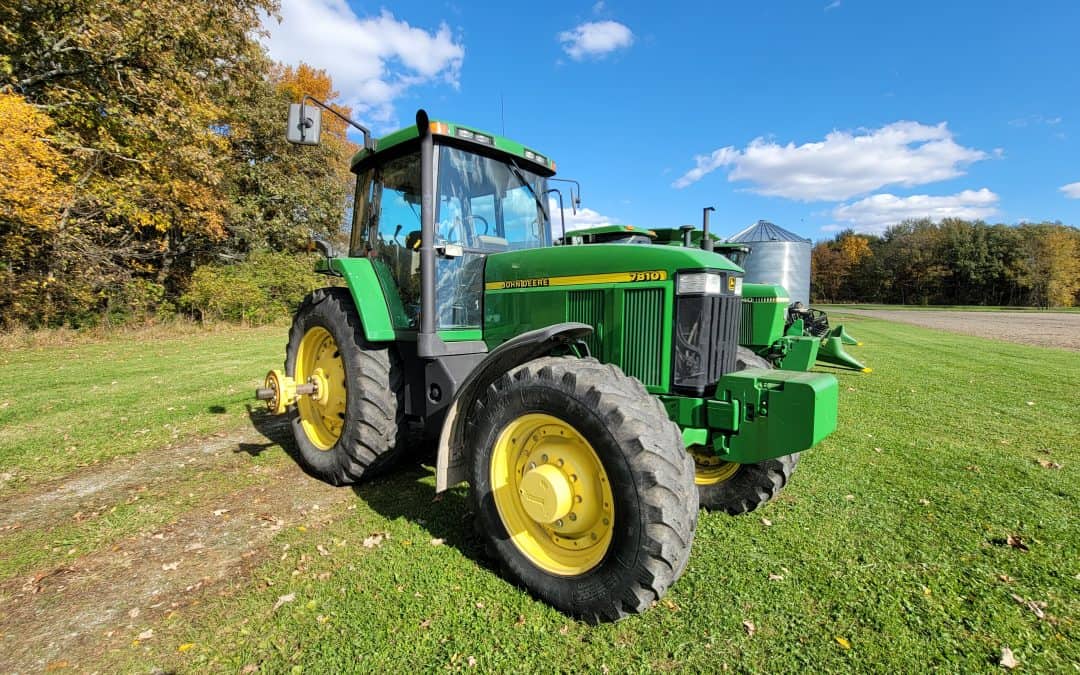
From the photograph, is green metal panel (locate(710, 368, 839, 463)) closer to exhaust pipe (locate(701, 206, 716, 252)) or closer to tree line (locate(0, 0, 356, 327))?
exhaust pipe (locate(701, 206, 716, 252))

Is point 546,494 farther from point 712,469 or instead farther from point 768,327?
point 768,327

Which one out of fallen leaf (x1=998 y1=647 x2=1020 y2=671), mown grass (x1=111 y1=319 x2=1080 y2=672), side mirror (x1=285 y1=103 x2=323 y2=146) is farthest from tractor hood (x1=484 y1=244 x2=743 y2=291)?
fallen leaf (x1=998 y1=647 x2=1020 y2=671)

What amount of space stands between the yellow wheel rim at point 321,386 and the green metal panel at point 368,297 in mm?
595

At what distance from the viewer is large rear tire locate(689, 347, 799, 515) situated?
10.3ft

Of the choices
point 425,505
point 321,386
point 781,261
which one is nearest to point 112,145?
point 321,386

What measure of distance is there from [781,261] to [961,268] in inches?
1994

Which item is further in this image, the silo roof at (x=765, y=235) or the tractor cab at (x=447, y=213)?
the silo roof at (x=765, y=235)

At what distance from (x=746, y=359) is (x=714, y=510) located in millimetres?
1019

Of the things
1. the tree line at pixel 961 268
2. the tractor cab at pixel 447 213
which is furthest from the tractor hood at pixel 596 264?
the tree line at pixel 961 268

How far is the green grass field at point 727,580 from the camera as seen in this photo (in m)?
2.09

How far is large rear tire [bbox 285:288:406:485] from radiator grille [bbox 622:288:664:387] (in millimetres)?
1752

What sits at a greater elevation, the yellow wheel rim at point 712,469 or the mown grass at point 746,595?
the yellow wheel rim at point 712,469

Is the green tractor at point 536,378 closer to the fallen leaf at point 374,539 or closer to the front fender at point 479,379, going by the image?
the front fender at point 479,379

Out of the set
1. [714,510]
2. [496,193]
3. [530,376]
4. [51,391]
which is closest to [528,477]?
[530,376]
